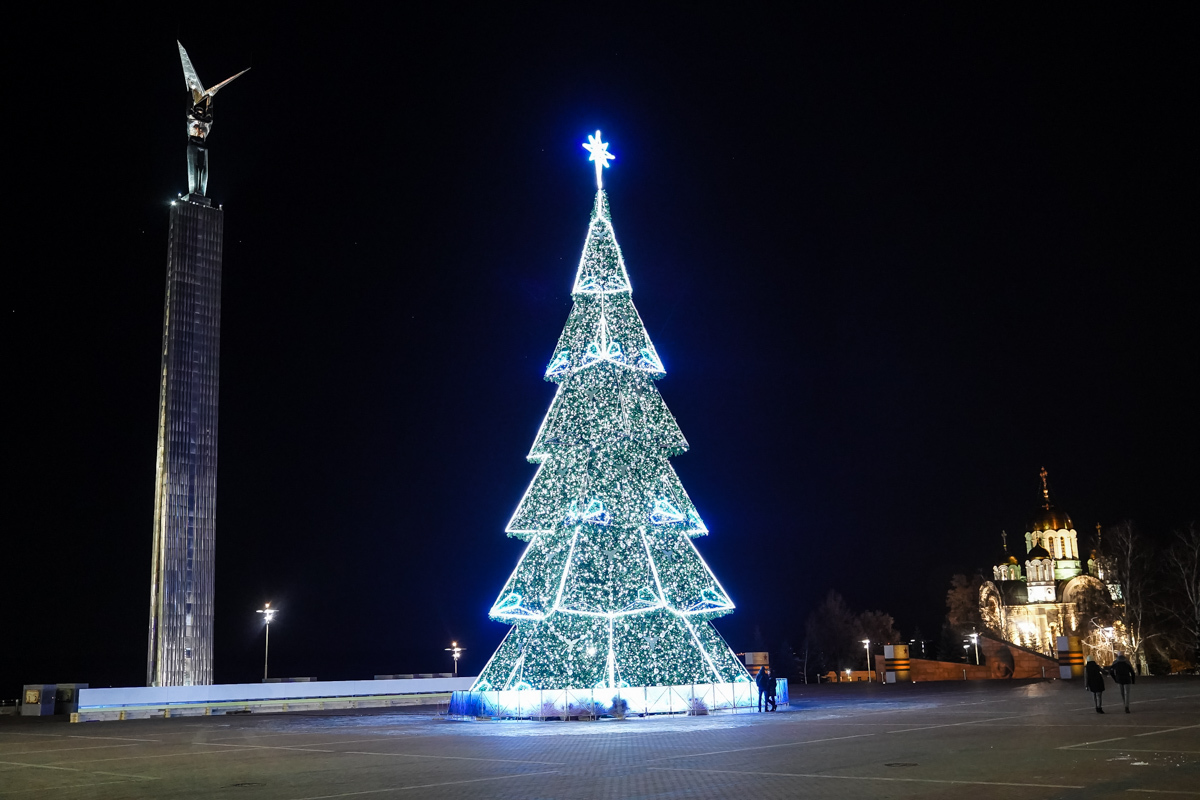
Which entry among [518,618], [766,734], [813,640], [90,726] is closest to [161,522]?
[90,726]

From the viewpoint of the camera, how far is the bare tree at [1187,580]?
51.8 m

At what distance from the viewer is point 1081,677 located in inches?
1704

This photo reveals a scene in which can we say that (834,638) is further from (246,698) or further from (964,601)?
(246,698)

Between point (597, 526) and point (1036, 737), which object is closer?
point (1036, 737)

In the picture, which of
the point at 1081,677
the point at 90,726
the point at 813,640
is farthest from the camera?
the point at 813,640

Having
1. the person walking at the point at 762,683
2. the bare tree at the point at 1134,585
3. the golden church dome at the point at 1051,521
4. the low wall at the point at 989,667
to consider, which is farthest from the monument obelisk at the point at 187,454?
the golden church dome at the point at 1051,521

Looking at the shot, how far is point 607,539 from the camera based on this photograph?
2509cm

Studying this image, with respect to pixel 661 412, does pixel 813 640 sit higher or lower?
lower

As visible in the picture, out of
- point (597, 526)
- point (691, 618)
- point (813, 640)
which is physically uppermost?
point (597, 526)

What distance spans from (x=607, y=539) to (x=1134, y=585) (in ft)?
143

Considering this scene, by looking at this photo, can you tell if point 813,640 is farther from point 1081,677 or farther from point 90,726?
point 90,726

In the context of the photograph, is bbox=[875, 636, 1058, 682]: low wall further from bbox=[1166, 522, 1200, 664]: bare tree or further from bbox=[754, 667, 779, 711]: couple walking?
bbox=[754, 667, 779, 711]: couple walking

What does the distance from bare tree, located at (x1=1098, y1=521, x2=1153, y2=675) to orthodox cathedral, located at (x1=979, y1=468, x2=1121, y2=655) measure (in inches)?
949

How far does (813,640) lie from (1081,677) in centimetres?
5427
